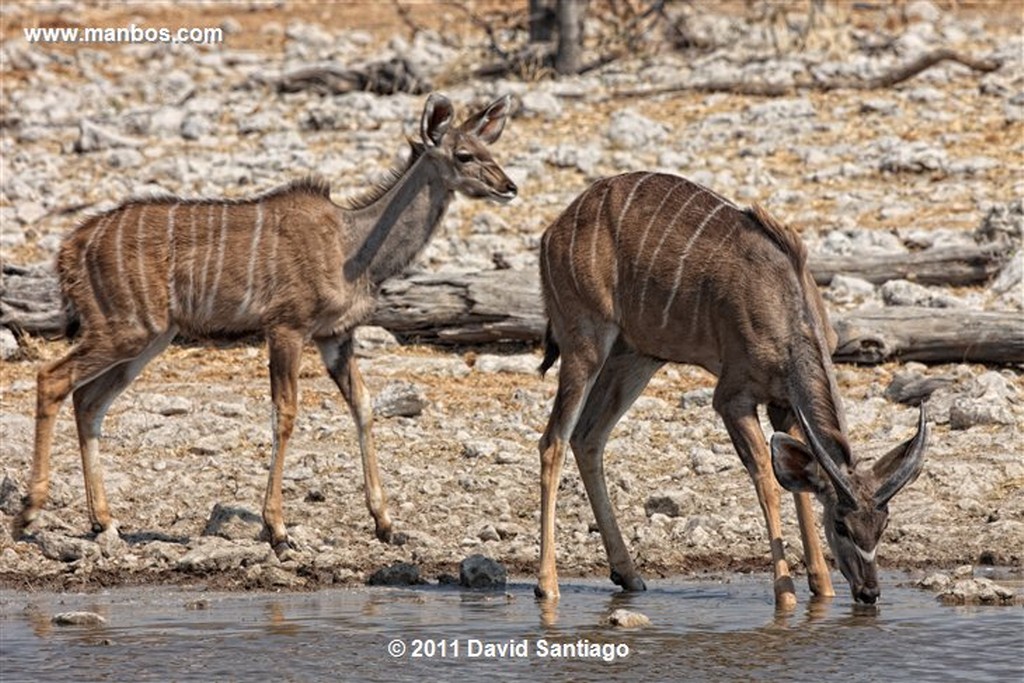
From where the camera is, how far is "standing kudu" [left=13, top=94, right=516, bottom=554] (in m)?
7.83

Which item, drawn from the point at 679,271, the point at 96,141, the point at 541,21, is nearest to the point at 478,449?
the point at 679,271

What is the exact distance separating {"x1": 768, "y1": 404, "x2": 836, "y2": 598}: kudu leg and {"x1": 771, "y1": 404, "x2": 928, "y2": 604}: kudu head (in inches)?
5.3

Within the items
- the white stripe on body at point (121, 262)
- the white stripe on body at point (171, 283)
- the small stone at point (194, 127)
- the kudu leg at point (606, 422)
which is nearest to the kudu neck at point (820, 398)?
the kudu leg at point (606, 422)

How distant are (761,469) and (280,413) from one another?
2.04 m

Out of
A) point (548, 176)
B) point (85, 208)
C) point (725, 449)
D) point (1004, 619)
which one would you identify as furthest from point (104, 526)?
point (548, 176)

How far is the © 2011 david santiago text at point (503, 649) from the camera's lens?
6348 millimetres

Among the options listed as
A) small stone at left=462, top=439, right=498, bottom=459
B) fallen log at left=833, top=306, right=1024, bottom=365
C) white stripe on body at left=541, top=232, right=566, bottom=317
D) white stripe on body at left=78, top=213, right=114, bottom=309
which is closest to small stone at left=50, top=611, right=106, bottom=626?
white stripe on body at left=78, top=213, right=114, bottom=309

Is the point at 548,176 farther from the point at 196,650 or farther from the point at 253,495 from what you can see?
the point at 196,650

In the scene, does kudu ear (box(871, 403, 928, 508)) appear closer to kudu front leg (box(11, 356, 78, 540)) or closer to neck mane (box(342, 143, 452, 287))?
neck mane (box(342, 143, 452, 287))

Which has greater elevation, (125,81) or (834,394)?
(125,81)

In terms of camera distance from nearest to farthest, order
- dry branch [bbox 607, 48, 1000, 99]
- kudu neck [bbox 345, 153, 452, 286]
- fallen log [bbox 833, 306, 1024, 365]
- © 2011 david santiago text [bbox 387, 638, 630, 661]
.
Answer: © 2011 david santiago text [bbox 387, 638, 630, 661] < kudu neck [bbox 345, 153, 452, 286] < fallen log [bbox 833, 306, 1024, 365] < dry branch [bbox 607, 48, 1000, 99]

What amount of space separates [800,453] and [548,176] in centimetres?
611

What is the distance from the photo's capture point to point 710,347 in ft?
23.6

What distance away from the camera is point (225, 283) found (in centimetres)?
803
